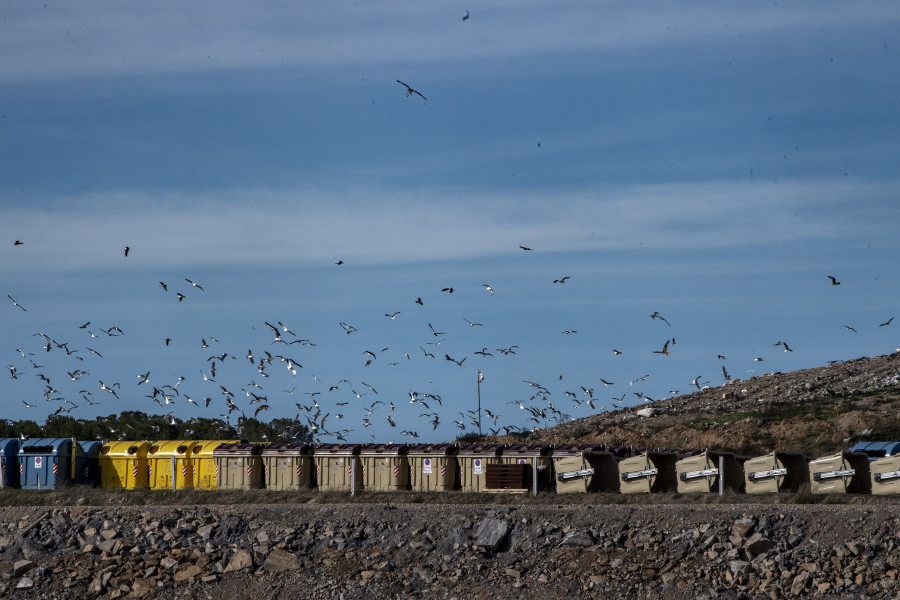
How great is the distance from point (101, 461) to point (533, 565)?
1933 cm

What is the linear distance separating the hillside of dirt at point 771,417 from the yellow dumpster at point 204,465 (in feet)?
56.0

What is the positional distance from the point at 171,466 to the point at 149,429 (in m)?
26.2

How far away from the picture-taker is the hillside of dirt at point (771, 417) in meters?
45.2

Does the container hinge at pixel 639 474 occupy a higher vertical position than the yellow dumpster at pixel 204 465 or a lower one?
lower

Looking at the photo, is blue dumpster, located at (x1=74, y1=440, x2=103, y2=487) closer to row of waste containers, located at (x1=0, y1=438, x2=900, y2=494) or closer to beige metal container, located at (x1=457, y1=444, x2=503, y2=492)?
row of waste containers, located at (x1=0, y1=438, x2=900, y2=494)

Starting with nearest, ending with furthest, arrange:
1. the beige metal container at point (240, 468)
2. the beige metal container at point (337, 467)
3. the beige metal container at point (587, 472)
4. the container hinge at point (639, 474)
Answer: the container hinge at point (639, 474)
the beige metal container at point (587, 472)
the beige metal container at point (337, 467)
the beige metal container at point (240, 468)

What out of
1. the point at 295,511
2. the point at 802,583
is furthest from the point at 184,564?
the point at 802,583

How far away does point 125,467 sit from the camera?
127ft

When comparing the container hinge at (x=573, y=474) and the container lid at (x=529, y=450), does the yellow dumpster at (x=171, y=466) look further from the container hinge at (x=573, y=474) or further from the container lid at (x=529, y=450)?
the container hinge at (x=573, y=474)

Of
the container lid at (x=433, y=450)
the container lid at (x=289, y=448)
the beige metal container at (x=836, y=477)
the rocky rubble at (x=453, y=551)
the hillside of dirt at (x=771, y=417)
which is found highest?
the hillside of dirt at (x=771, y=417)

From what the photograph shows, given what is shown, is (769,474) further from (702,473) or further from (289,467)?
(289,467)

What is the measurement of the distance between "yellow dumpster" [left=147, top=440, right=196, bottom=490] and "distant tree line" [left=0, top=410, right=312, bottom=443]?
20.3 metres

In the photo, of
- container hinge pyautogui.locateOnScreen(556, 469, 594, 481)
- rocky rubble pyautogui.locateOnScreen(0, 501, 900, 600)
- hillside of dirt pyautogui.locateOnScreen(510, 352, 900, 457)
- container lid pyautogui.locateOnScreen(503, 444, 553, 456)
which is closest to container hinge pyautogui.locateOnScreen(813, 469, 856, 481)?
rocky rubble pyautogui.locateOnScreen(0, 501, 900, 600)

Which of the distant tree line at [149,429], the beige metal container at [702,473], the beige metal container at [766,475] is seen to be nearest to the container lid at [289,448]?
the beige metal container at [702,473]
